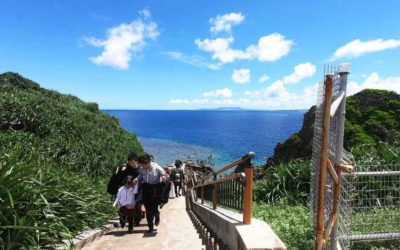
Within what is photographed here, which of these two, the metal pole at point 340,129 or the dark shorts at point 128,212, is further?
the dark shorts at point 128,212

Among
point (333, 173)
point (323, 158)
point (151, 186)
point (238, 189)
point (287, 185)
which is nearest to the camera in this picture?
point (323, 158)

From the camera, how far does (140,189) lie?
26.2ft

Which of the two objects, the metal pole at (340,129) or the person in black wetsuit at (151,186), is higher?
the metal pole at (340,129)

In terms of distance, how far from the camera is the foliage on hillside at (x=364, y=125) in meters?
14.8

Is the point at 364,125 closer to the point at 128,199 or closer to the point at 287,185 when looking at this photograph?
the point at 287,185

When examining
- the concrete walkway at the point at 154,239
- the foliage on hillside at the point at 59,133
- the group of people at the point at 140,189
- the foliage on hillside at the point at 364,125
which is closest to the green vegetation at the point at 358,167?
the foliage on hillside at the point at 364,125

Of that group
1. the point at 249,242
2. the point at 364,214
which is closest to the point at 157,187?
the point at 364,214

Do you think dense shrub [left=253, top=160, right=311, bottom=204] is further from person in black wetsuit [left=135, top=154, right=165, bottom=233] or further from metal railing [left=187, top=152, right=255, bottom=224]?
metal railing [left=187, top=152, right=255, bottom=224]

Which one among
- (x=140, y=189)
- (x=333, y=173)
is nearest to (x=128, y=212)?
(x=140, y=189)

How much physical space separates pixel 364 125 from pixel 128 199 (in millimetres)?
11140

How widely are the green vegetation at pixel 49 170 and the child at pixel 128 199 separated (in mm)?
386

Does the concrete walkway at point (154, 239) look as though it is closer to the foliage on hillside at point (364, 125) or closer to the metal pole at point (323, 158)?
the metal pole at point (323, 158)

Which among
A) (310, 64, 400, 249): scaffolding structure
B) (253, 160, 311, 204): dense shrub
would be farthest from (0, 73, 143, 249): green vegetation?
(253, 160, 311, 204): dense shrub

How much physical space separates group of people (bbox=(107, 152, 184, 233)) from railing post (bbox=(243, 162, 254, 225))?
12.1 ft
